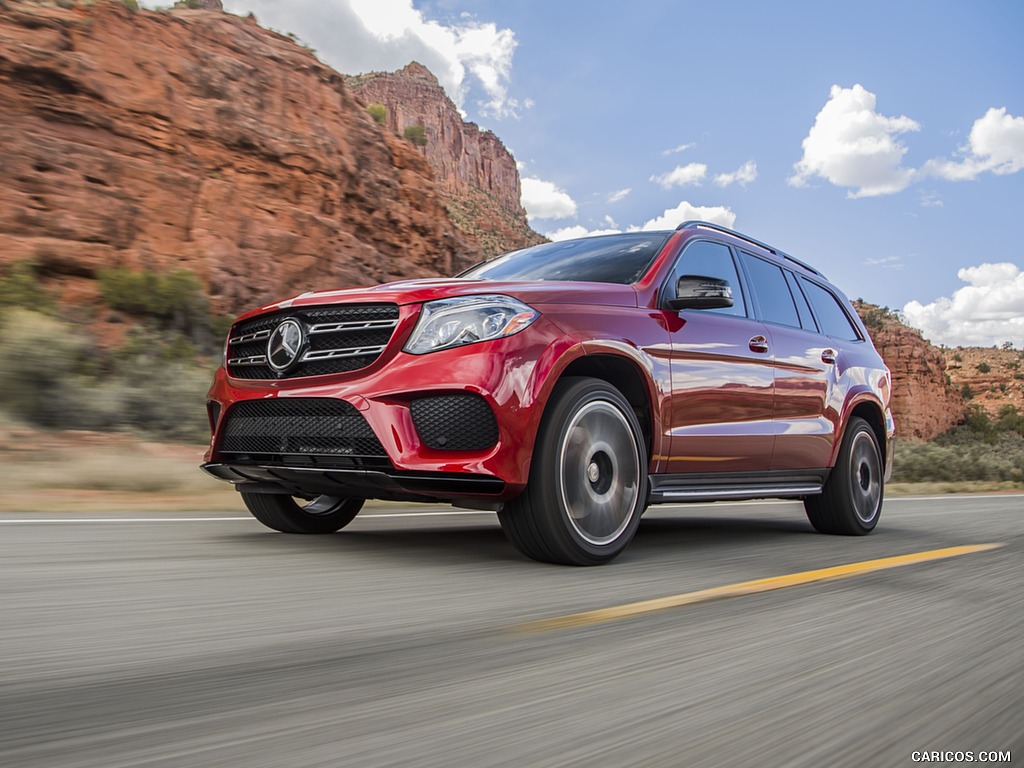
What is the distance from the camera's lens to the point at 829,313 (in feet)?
23.8

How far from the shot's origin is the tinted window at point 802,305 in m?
6.66

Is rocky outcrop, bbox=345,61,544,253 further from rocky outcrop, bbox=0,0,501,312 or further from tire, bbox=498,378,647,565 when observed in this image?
tire, bbox=498,378,647,565

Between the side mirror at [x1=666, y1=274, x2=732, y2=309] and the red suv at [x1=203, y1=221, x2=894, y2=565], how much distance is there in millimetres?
10

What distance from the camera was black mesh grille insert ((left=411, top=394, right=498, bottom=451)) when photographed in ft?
12.8

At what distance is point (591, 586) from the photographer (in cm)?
369

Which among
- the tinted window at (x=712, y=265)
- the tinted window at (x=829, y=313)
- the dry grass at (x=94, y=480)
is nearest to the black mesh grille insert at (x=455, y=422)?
the tinted window at (x=712, y=265)

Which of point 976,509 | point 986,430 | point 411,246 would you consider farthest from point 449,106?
point 976,509

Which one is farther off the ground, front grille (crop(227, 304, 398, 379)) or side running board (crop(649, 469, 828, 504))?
front grille (crop(227, 304, 398, 379))

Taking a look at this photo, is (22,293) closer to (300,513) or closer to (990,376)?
(300,513)

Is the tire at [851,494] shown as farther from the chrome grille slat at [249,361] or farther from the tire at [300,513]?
the chrome grille slat at [249,361]

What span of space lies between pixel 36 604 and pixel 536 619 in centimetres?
157

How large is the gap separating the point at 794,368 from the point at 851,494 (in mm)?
1281

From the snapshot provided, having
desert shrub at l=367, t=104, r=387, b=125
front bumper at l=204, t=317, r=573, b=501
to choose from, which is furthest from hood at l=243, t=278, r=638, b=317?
desert shrub at l=367, t=104, r=387, b=125

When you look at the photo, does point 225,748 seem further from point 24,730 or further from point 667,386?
point 667,386
